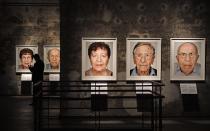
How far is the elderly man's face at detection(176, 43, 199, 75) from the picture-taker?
19.1m

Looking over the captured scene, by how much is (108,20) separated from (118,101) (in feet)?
8.84

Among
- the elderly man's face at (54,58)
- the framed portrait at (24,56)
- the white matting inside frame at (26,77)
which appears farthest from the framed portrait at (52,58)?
the white matting inside frame at (26,77)

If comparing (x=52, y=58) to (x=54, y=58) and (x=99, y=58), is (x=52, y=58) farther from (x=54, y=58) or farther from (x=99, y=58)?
(x=99, y=58)

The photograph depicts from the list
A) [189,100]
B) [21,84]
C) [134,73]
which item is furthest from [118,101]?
[21,84]

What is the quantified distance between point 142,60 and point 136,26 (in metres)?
1.16

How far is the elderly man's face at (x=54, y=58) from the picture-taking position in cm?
3041

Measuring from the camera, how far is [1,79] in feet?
97.8

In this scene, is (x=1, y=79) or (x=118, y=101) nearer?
(x=118, y=101)

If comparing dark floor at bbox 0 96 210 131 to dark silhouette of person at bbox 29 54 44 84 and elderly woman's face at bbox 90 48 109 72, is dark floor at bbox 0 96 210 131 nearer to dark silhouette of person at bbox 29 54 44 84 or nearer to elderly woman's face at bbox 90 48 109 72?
Result: dark silhouette of person at bbox 29 54 44 84

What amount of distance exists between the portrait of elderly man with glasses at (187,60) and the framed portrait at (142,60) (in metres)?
0.70

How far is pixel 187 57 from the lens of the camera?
19188 mm

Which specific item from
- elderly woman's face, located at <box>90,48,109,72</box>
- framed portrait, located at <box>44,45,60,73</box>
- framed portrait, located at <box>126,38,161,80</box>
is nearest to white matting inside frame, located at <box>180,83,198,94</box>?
framed portrait, located at <box>126,38,161,80</box>

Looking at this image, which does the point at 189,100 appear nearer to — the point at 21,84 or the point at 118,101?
the point at 118,101

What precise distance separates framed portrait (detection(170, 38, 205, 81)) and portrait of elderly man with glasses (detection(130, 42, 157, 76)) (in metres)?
0.67
